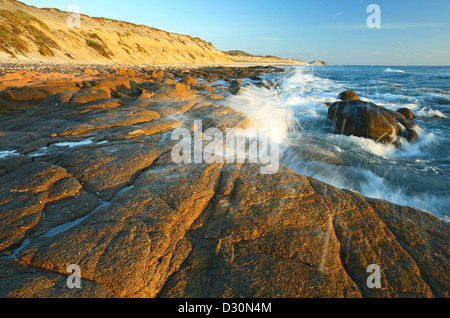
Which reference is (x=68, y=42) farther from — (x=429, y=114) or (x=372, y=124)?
(x=429, y=114)

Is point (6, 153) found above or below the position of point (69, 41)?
below

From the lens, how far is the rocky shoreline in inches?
70.8

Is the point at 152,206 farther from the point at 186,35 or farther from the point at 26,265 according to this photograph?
the point at 186,35

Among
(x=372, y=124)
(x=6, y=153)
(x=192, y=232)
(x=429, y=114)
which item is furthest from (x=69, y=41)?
(x=429, y=114)

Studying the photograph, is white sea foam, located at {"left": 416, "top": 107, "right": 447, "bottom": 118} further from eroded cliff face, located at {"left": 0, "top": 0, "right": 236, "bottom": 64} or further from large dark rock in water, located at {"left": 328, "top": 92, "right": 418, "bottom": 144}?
eroded cliff face, located at {"left": 0, "top": 0, "right": 236, "bottom": 64}

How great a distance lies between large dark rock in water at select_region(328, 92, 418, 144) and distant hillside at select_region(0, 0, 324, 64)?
23.9 meters

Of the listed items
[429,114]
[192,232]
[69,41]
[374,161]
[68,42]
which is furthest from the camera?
[69,41]

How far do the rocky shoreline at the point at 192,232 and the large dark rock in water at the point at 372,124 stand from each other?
463 centimetres

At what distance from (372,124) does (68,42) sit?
106 feet

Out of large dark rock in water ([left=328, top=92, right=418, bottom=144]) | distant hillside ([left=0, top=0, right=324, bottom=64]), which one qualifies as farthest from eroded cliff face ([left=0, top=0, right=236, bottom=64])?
large dark rock in water ([left=328, top=92, right=418, bottom=144])

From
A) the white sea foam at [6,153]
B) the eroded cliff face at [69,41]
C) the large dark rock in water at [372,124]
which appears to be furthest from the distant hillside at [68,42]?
the large dark rock in water at [372,124]

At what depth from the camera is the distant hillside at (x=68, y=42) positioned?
19967 millimetres

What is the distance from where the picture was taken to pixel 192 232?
233 cm

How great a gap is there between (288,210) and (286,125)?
6006mm
